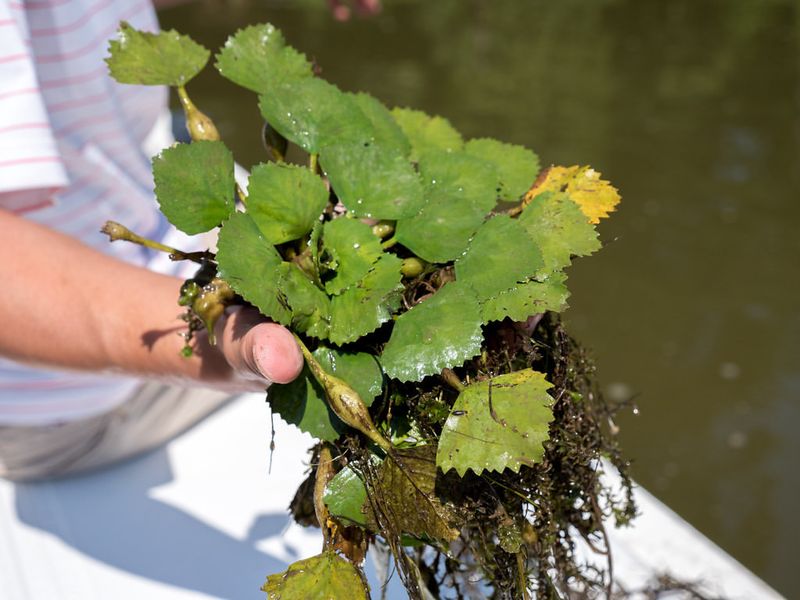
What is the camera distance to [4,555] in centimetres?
88

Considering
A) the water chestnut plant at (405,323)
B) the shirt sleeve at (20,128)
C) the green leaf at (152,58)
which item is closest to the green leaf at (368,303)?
the water chestnut plant at (405,323)

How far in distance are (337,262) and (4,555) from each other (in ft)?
2.09

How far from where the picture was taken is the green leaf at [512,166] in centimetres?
58

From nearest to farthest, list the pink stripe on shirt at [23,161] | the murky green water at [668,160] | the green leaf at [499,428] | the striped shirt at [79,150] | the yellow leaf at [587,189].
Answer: the green leaf at [499,428], the yellow leaf at [587,189], the pink stripe on shirt at [23,161], the striped shirt at [79,150], the murky green water at [668,160]

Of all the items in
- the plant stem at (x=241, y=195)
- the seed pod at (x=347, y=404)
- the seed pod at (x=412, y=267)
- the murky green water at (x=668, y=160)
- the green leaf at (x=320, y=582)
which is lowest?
the green leaf at (x=320, y=582)

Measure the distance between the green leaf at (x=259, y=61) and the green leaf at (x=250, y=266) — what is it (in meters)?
0.16

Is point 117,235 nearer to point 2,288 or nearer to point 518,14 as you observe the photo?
point 2,288

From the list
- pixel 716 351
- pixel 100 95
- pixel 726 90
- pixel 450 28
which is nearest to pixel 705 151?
pixel 726 90

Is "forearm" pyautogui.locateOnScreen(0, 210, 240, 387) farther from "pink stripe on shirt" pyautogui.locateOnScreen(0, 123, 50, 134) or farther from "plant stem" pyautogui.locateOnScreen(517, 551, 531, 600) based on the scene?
"plant stem" pyautogui.locateOnScreen(517, 551, 531, 600)

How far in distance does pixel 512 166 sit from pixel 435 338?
188 millimetres

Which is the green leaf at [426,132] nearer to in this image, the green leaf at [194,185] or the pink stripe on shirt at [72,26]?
the green leaf at [194,185]

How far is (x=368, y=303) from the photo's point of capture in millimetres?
460

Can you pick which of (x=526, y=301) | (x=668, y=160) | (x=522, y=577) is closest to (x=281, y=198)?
(x=526, y=301)

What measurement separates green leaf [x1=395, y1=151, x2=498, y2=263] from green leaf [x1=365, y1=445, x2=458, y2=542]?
0.12 metres
